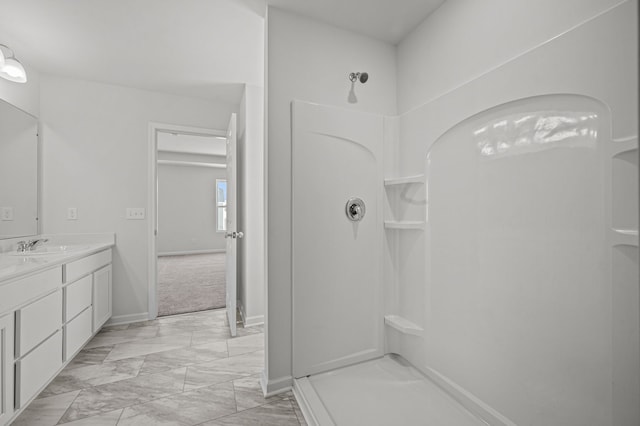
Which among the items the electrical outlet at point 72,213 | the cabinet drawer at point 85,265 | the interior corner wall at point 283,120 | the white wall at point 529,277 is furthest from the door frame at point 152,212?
the white wall at point 529,277

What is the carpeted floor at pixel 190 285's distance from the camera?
334 centimetres

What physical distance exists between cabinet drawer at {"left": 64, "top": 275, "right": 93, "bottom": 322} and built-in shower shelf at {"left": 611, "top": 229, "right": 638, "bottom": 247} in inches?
119

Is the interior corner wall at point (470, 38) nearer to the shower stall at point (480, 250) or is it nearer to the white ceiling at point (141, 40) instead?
the shower stall at point (480, 250)

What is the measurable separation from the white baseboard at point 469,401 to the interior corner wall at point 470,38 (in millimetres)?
1734

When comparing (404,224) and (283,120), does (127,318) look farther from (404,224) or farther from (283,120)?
(404,224)

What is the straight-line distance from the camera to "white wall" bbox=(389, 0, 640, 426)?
3.09 ft

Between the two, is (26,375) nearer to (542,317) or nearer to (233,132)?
(233,132)

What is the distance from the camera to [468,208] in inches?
58.9

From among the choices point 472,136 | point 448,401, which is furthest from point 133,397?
point 472,136

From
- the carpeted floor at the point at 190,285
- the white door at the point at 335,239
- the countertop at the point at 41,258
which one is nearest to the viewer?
the countertop at the point at 41,258

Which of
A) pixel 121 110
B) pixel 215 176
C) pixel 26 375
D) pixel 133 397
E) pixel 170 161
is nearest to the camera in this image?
pixel 26 375

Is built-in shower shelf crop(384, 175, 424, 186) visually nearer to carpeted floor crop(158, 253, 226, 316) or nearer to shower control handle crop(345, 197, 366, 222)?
shower control handle crop(345, 197, 366, 222)

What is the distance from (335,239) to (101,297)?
2280mm

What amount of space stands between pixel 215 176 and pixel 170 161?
4.21 ft
